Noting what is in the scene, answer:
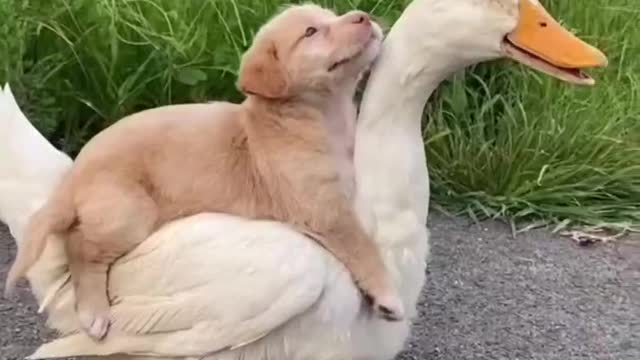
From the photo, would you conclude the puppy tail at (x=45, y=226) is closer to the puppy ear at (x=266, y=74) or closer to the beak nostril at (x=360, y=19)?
the puppy ear at (x=266, y=74)

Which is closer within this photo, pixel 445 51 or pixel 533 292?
pixel 445 51

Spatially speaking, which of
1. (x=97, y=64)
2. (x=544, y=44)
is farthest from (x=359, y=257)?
(x=97, y=64)

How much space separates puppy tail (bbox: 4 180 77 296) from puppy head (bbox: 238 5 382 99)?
0.95 ft

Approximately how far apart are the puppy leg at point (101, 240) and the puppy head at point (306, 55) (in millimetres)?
227

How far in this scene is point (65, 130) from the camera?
3588mm

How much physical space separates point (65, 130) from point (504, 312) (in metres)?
1.26

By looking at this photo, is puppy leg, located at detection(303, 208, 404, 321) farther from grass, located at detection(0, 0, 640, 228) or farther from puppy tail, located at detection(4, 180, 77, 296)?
grass, located at detection(0, 0, 640, 228)

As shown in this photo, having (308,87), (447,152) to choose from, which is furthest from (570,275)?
(308,87)

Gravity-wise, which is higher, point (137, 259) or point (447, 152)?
point (137, 259)

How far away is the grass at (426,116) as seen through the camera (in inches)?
140

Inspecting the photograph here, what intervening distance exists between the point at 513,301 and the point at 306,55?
131 centimetres

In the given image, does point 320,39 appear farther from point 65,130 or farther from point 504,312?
point 65,130

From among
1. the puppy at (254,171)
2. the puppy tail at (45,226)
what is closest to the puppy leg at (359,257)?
the puppy at (254,171)

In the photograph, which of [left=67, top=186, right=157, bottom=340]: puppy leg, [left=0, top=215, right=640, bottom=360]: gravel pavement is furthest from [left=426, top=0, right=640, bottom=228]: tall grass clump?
[left=67, top=186, right=157, bottom=340]: puppy leg
